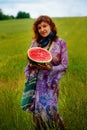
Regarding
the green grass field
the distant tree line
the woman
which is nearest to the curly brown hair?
the woman

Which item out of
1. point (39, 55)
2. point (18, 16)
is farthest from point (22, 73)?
point (39, 55)

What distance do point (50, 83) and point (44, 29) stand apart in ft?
1.22

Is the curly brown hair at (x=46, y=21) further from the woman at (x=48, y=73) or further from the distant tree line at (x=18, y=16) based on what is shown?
the distant tree line at (x=18, y=16)

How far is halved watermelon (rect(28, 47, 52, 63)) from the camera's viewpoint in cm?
396

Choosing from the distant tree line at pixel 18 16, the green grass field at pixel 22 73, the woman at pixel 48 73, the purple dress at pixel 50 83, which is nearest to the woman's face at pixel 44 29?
the woman at pixel 48 73

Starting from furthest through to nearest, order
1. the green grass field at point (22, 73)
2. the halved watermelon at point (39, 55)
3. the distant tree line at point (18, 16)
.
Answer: the distant tree line at point (18, 16)
the green grass field at point (22, 73)
the halved watermelon at point (39, 55)

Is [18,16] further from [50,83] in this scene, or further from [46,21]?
[50,83]

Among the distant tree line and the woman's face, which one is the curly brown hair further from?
the distant tree line

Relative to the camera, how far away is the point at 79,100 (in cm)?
425

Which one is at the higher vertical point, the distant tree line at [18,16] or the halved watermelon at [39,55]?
the halved watermelon at [39,55]

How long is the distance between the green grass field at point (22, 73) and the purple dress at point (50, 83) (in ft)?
0.73

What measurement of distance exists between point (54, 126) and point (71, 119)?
25cm

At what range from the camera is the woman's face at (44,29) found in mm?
4004

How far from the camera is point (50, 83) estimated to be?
158 inches
